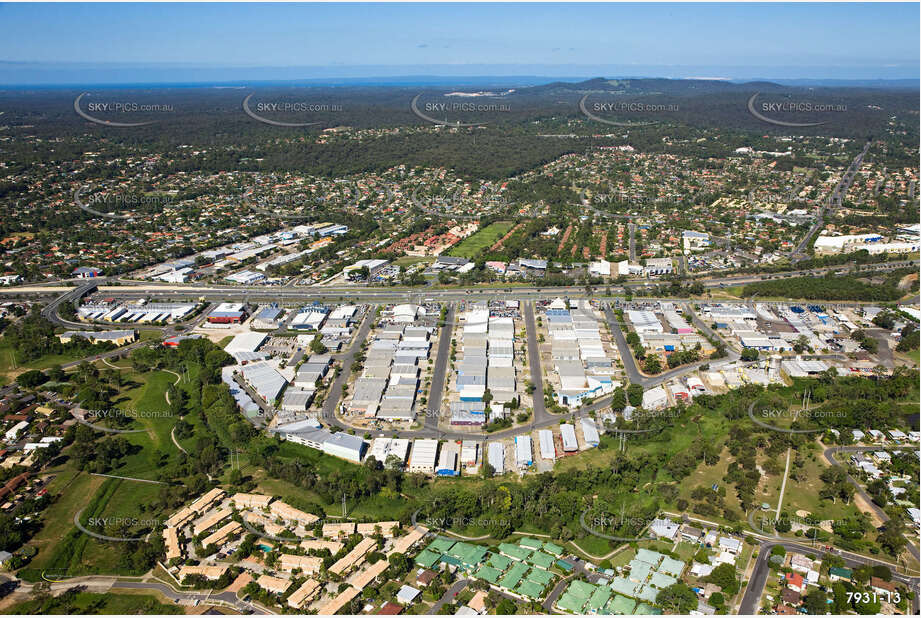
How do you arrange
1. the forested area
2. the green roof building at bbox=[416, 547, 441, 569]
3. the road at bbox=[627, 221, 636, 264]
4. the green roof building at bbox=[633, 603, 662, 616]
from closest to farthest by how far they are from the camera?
the green roof building at bbox=[633, 603, 662, 616] → the green roof building at bbox=[416, 547, 441, 569] → the forested area → the road at bbox=[627, 221, 636, 264]

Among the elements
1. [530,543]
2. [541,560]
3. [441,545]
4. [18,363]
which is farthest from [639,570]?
[18,363]

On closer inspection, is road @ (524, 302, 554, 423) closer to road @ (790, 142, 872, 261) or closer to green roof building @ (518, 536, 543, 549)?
green roof building @ (518, 536, 543, 549)

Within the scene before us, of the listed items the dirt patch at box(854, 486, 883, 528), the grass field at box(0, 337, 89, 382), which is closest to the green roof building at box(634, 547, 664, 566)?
the dirt patch at box(854, 486, 883, 528)

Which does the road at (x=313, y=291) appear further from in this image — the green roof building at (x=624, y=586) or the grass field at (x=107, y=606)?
the grass field at (x=107, y=606)

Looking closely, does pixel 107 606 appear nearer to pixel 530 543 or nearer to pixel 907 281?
pixel 530 543

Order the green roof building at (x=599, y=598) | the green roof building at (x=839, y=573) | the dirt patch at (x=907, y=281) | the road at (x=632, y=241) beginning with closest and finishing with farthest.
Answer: the green roof building at (x=599, y=598) < the green roof building at (x=839, y=573) < the dirt patch at (x=907, y=281) < the road at (x=632, y=241)

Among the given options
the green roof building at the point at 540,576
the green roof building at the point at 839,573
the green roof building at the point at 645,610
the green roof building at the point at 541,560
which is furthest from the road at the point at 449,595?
the green roof building at the point at 839,573
